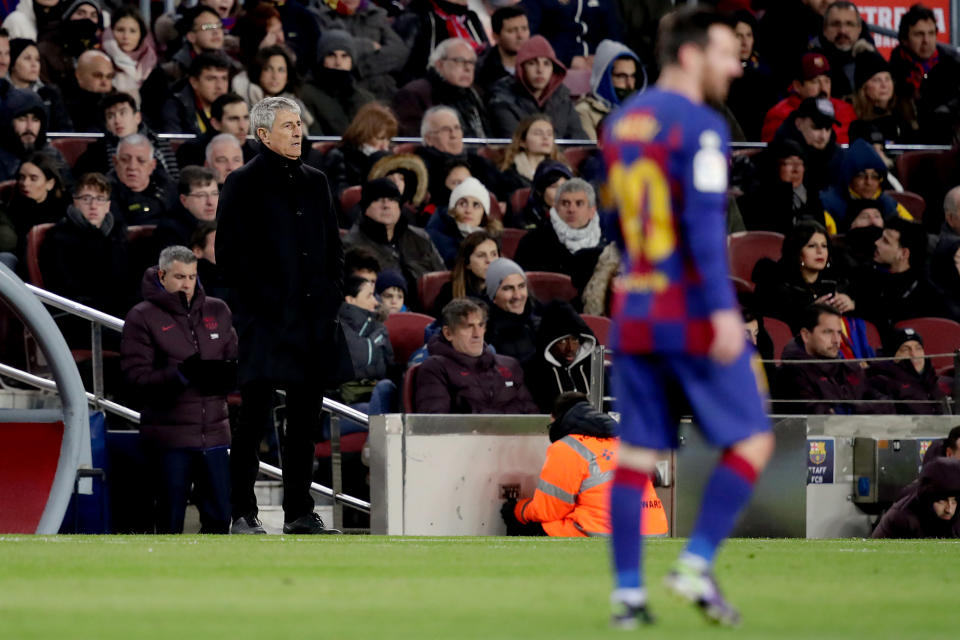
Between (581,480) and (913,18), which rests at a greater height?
(913,18)

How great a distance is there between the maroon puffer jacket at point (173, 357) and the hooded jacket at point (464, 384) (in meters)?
1.27

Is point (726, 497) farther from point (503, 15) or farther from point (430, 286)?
point (503, 15)

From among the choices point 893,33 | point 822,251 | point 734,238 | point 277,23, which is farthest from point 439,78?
point 893,33

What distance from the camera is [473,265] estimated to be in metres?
13.0

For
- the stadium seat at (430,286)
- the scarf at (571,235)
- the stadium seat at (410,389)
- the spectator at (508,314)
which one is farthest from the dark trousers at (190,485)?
the scarf at (571,235)

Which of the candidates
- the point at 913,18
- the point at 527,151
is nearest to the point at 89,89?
the point at 527,151

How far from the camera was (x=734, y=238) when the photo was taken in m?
15.1

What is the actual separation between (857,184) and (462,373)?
19.5ft

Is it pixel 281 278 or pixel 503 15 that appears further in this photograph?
pixel 503 15

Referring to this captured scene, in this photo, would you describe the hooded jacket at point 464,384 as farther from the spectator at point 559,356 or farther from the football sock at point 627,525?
the football sock at point 627,525

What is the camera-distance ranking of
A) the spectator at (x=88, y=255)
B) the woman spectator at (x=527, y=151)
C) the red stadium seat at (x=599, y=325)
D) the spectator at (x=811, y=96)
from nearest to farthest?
the spectator at (x=88, y=255) → the red stadium seat at (x=599, y=325) → the woman spectator at (x=527, y=151) → the spectator at (x=811, y=96)

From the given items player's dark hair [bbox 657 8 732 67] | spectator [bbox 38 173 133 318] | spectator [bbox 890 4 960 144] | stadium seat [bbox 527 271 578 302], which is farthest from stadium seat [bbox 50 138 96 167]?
player's dark hair [bbox 657 8 732 67]

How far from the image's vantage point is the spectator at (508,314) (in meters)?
12.5

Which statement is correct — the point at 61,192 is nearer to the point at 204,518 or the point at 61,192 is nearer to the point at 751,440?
the point at 204,518
